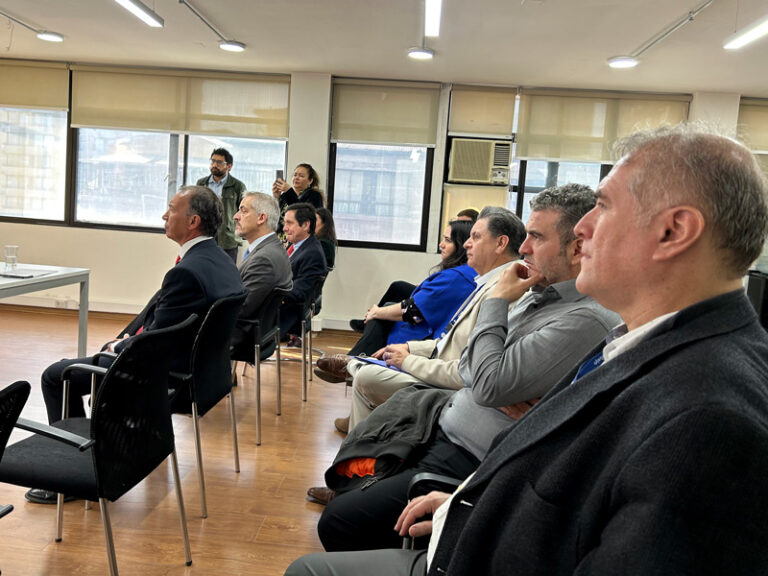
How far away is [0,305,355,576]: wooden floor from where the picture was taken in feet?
7.04

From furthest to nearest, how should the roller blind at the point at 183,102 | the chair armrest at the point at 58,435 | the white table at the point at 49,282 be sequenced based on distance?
1. the roller blind at the point at 183,102
2. the white table at the point at 49,282
3. the chair armrest at the point at 58,435

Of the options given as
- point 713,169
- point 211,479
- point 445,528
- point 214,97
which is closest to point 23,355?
point 211,479

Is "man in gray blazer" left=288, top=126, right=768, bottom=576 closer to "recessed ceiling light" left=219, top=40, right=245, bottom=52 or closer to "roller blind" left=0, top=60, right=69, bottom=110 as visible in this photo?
"recessed ceiling light" left=219, top=40, right=245, bottom=52

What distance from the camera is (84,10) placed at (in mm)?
4762

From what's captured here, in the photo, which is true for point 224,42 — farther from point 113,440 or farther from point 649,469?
point 649,469

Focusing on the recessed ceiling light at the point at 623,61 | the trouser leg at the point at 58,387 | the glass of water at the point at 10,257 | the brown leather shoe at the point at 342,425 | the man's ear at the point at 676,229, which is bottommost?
the brown leather shoe at the point at 342,425

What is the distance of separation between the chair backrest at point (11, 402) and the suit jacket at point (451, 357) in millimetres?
1361

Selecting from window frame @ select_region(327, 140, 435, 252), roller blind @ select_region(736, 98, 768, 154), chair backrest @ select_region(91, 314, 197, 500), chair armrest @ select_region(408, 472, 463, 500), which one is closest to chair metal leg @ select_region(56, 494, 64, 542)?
chair backrest @ select_region(91, 314, 197, 500)

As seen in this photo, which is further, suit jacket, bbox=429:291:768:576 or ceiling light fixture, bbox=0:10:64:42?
ceiling light fixture, bbox=0:10:64:42

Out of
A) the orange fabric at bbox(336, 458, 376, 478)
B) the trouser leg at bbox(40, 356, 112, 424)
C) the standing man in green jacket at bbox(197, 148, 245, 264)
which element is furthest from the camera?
the standing man in green jacket at bbox(197, 148, 245, 264)

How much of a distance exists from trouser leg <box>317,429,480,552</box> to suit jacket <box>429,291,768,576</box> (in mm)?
671

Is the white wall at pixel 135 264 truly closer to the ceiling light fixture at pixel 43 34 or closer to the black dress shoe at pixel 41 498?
the ceiling light fixture at pixel 43 34

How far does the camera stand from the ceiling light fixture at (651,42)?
3.90 metres

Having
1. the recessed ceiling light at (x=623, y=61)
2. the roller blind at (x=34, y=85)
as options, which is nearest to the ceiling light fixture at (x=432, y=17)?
the recessed ceiling light at (x=623, y=61)
